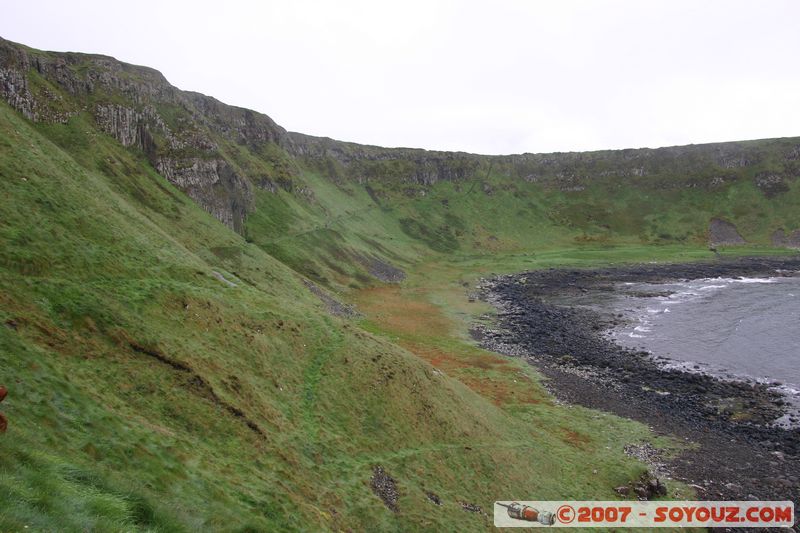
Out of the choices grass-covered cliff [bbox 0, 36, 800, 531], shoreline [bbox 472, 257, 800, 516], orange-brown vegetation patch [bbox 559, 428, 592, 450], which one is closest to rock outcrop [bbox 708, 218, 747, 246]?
shoreline [bbox 472, 257, 800, 516]

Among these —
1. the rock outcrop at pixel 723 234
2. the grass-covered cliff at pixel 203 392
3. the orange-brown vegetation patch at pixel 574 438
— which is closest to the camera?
the grass-covered cliff at pixel 203 392

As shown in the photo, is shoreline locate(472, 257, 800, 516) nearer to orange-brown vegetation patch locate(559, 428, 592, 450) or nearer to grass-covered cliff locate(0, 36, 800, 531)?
grass-covered cliff locate(0, 36, 800, 531)

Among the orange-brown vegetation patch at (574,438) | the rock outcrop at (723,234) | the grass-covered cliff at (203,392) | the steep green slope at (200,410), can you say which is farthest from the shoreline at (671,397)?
the rock outcrop at (723,234)

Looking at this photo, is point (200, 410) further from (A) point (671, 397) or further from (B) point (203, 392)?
(A) point (671, 397)

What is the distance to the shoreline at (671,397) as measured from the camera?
38969mm

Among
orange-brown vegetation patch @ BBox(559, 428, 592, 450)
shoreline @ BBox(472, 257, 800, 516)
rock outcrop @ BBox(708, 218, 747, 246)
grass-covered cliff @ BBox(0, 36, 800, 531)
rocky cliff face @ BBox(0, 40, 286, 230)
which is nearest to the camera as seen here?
grass-covered cliff @ BBox(0, 36, 800, 531)

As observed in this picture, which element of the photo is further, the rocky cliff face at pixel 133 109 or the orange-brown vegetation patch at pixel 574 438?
the rocky cliff face at pixel 133 109

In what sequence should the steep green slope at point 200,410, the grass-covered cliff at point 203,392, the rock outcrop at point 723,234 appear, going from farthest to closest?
the rock outcrop at point 723,234, the grass-covered cliff at point 203,392, the steep green slope at point 200,410

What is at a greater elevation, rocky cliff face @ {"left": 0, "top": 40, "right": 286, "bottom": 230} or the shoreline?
rocky cliff face @ {"left": 0, "top": 40, "right": 286, "bottom": 230}

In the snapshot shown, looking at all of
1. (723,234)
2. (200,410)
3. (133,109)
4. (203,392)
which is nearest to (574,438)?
(203,392)

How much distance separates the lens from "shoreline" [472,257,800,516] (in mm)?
38969

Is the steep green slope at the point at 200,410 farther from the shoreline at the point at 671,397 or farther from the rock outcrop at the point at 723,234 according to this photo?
the rock outcrop at the point at 723,234

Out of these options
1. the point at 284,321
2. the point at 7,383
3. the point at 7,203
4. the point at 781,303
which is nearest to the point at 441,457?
the point at 284,321

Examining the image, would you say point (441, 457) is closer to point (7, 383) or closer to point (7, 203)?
point (7, 383)
